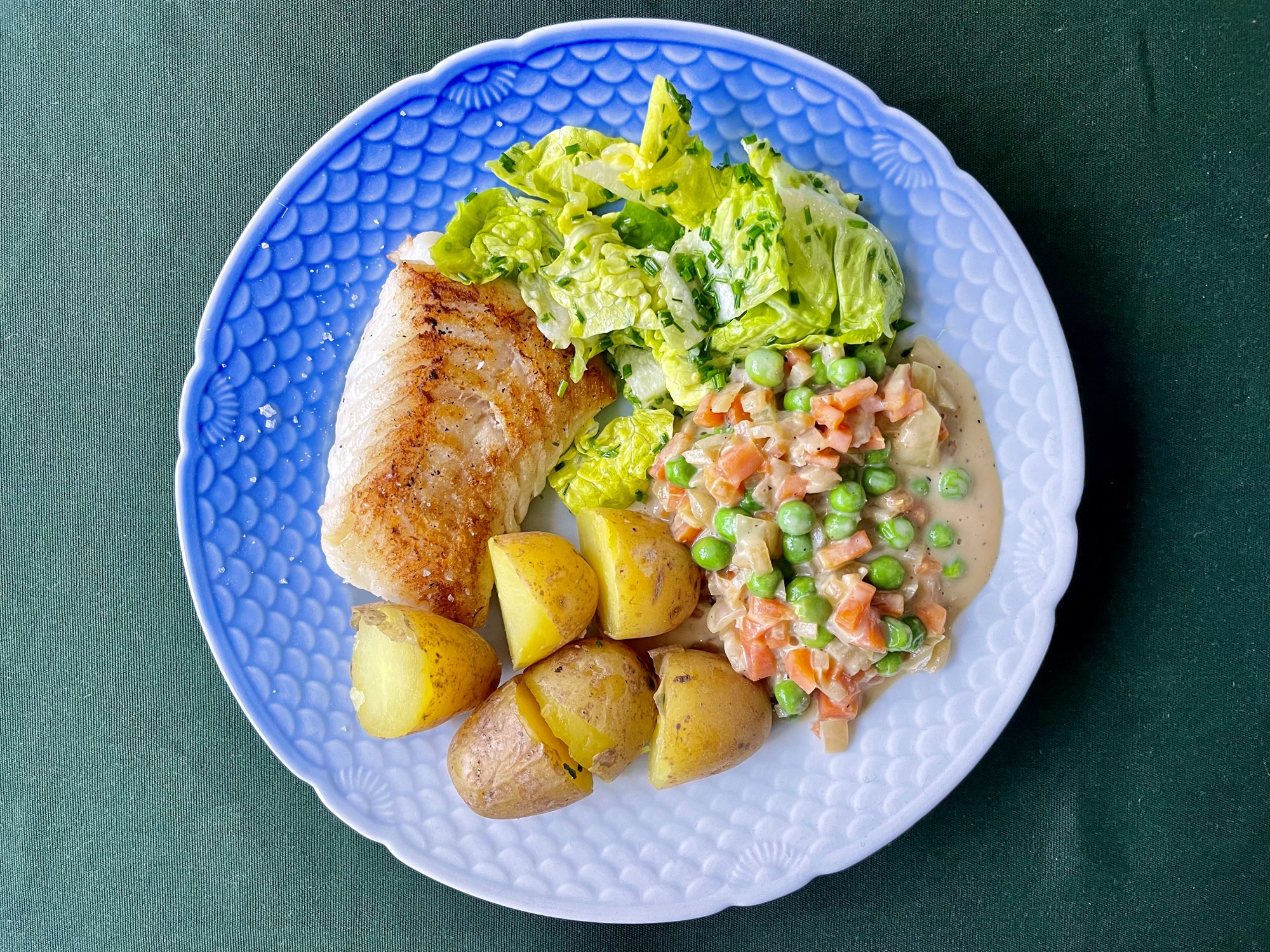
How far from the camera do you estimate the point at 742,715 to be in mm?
2771

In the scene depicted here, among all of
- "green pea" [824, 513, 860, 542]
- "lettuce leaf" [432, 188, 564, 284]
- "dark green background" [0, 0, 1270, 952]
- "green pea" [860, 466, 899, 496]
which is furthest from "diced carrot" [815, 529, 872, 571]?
"lettuce leaf" [432, 188, 564, 284]

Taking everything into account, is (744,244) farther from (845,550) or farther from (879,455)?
(845,550)

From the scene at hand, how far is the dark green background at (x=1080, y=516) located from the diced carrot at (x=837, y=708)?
2.20ft

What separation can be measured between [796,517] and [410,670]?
1.26m

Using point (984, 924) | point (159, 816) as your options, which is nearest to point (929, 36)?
point (984, 924)

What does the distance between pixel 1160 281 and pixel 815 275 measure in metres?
1.28

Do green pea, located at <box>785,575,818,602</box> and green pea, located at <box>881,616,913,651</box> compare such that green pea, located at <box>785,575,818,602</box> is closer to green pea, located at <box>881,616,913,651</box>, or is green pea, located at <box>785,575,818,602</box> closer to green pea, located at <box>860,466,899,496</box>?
green pea, located at <box>881,616,913,651</box>

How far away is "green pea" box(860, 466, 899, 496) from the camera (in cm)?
271

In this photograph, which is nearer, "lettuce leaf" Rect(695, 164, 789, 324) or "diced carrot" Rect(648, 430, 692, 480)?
"lettuce leaf" Rect(695, 164, 789, 324)

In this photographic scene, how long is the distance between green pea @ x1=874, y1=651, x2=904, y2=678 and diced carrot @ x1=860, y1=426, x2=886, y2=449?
2.16 ft

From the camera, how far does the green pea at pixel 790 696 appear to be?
9.34ft

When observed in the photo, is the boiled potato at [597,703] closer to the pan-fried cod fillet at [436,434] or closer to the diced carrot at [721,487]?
Result: the pan-fried cod fillet at [436,434]

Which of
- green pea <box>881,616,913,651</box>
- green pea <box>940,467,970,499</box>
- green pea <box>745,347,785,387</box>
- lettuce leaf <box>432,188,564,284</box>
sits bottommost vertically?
green pea <box>881,616,913,651</box>

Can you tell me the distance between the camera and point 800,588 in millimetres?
2734
